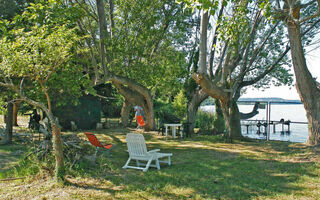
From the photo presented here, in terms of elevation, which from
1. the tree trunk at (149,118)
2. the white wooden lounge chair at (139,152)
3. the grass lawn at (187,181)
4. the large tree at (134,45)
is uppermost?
the large tree at (134,45)

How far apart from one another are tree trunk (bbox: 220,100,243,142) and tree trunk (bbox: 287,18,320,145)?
11.2 feet

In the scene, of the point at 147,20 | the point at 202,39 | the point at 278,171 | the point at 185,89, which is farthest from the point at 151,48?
the point at 278,171

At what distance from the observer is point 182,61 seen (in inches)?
615

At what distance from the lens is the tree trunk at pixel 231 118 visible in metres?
12.0

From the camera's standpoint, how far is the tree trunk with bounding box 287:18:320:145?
886cm

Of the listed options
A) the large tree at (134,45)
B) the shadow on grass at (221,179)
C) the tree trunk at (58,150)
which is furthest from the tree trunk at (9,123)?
the shadow on grass at (221,179)

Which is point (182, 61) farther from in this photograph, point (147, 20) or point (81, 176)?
point (81, 176)

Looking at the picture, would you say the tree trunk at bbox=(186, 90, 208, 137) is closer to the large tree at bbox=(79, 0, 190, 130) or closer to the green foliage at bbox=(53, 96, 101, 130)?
the large tree at bbox=(79, 0, 190, 130)

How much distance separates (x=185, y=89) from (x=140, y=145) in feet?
32.5

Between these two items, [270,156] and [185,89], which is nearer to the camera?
[270,156]

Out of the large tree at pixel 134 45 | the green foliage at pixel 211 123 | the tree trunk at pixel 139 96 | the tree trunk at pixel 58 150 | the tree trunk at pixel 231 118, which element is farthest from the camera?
the green foliage at pixel 211 123

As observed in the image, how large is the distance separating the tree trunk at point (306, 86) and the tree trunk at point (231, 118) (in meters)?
3.40

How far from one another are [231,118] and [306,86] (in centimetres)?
427

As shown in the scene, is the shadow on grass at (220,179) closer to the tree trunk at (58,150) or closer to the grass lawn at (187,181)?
the grass lawn at (187,181)
